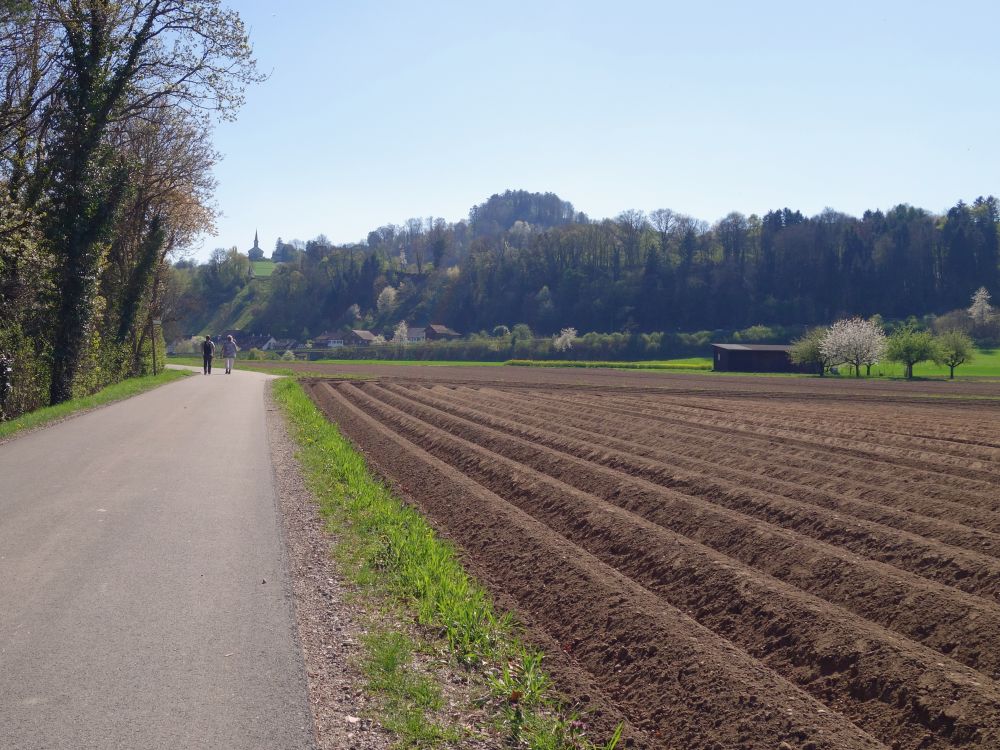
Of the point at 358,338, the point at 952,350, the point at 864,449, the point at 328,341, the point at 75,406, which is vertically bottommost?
the point at 864,449

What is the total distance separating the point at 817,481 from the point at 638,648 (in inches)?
274

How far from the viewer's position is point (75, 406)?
871 inches

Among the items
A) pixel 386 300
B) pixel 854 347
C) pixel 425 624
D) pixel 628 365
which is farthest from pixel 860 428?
pixel 386 300

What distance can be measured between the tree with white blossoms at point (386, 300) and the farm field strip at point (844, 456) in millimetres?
125369

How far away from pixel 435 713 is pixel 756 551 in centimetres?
490

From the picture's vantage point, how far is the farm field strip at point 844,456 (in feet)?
39.2

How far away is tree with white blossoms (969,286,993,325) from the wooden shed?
114ft

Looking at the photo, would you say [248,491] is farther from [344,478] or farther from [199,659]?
[199,659]

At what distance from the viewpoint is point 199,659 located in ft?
18.7

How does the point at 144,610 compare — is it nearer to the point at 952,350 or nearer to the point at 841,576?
the point at 841,576

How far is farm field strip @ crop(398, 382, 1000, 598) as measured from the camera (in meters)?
7.98

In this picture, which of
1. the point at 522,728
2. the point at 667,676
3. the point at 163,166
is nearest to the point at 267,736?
the point at 522,728

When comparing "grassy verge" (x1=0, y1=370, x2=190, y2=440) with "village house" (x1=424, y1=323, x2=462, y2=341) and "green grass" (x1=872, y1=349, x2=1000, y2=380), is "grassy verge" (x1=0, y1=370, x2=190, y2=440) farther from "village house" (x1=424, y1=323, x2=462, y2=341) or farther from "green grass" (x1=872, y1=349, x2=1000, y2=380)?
"village house" (x1=424, y1=323, x2=462, y2=341)

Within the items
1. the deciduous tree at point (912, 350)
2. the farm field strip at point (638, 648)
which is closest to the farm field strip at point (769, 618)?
the farm field strip at point (638, 648)
